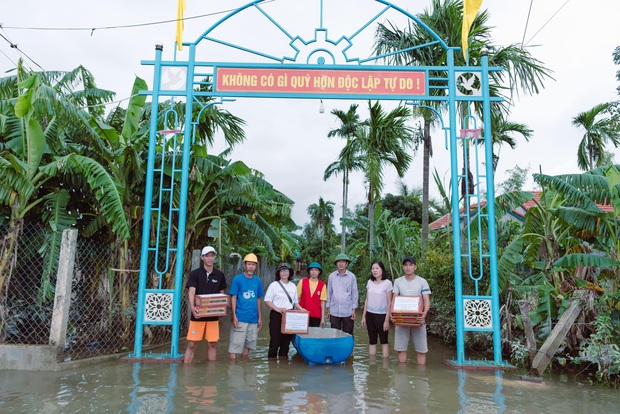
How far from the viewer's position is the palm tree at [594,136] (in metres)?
17.6

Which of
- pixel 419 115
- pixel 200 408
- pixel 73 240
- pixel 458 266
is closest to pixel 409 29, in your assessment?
pixel 419 115

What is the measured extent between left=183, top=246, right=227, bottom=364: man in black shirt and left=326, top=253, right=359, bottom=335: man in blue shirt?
192cm

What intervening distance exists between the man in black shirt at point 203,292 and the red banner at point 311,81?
2.83 metres

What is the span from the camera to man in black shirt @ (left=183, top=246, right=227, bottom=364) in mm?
6902

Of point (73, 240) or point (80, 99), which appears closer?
point (73, 240)

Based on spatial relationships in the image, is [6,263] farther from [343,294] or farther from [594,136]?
[594,136]

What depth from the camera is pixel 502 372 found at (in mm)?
6941

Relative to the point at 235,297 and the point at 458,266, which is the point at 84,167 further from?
the point at 458,266

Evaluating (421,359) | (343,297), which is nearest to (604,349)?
(421,359)

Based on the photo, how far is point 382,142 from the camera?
54.5ft

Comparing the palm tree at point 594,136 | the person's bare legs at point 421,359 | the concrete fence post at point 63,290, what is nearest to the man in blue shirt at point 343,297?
the person's bare legs at point 421,359

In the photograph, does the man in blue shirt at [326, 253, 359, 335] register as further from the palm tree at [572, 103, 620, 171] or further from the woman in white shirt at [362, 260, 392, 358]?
the palm tree at [572, 103, 620, 171]

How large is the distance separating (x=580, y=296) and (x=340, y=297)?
3559 millimetres

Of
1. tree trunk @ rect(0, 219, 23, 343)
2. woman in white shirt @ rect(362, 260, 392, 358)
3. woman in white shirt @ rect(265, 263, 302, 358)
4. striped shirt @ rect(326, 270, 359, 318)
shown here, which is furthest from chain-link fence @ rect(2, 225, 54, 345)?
woman in white shirt @ rect(362, 260, 392, 358)
